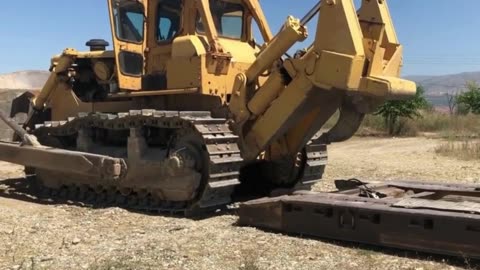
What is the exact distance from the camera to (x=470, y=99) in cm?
3325

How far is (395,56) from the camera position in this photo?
24.1 feet

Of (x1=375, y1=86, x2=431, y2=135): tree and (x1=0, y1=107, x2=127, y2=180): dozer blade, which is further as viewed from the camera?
(x1=375, y1=86, x2=431, y2=135): tree

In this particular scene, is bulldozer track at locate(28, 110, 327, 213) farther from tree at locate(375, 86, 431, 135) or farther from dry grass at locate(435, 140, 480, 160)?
tree at locate(375, 86, 431, 135)

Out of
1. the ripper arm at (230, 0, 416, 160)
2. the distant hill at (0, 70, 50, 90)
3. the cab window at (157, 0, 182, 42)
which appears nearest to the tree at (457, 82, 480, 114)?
the distant hill at (0, 70, 50, 90)

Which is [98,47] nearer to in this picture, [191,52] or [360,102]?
[191,52]

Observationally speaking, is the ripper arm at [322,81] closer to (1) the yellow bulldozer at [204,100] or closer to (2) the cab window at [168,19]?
(1) the yellow bulldozer at [204,100]

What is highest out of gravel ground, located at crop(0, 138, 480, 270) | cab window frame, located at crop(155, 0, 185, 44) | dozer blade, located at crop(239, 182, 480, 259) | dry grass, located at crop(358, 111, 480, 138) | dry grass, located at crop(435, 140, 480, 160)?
cab window frame, located at crop(155, 0, 185, 44)

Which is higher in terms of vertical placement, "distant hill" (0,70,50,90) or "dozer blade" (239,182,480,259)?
"distant hill" (0,70,50,90)

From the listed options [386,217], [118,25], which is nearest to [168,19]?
[118,25]

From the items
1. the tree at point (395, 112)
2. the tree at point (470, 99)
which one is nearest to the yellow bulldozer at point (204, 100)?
the tree at point (395, 112)

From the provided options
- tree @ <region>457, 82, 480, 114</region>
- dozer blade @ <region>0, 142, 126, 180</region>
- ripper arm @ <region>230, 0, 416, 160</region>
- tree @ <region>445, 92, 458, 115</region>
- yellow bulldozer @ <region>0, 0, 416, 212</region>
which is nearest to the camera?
ripper arm @ <region>230, 0, 416, 160</region>

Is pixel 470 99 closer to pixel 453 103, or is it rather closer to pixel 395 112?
pixel 453 103

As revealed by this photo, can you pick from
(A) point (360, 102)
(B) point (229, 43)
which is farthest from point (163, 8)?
(A) point (360, 102)

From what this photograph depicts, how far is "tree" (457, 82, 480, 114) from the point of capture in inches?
1292
